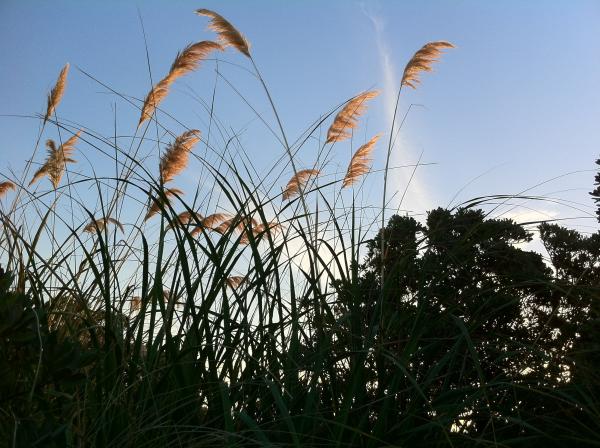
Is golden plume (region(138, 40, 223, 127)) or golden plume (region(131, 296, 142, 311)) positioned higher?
golden plume (region(138, 40, 223, 127))

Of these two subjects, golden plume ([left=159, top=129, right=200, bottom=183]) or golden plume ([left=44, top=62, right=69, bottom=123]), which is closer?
golden plume ([left=159, top=129, right=200, bottom=183])

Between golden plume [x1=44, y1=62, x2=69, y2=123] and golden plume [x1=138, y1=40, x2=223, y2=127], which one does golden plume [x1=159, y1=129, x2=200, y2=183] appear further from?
golden plume [x1=44, y1=62, x2=69, y2=123]

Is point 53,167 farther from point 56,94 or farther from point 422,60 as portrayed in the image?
point 422,60

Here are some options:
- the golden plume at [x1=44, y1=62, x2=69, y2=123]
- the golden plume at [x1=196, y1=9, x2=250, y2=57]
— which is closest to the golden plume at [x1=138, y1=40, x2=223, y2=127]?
the golden plume at [x1=196, y1=9, x2=250, y2=57]

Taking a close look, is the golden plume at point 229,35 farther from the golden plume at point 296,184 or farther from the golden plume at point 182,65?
the golden plume at point 296,184

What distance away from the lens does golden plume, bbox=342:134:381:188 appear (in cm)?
436

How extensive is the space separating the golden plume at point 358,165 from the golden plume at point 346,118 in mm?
136

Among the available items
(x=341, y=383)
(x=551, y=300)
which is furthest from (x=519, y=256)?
(x=341, y=383)

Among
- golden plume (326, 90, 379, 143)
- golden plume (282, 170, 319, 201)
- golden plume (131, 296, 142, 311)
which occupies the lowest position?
golden plume (131, 296, 142, 311)

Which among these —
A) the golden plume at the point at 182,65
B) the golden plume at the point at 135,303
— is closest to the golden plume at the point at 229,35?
A: the golden plume at the point at 182,65

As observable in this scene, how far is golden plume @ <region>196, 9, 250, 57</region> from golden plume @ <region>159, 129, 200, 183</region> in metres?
0.57

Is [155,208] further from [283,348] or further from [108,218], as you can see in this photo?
[283,348]

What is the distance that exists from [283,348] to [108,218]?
152 centimetres

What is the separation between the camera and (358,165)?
4.40 m
